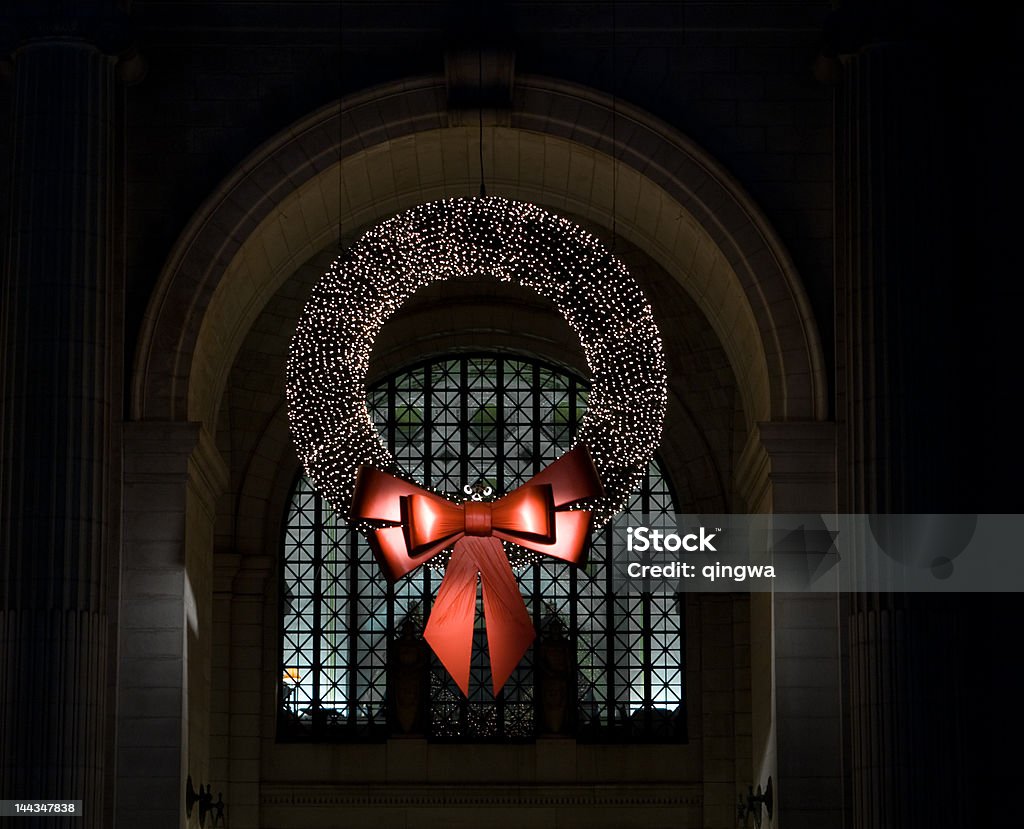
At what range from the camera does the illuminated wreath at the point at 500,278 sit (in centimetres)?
1998

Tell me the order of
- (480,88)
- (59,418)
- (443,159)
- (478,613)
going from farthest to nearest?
(478,613)
(443,159)
(480,88)
(59,418)

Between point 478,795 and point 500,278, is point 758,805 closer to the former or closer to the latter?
point 500,278

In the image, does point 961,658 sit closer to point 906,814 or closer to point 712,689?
point 906,814

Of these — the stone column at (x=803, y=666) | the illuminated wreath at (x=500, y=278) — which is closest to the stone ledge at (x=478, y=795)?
the stone column at (x=803, y=666)

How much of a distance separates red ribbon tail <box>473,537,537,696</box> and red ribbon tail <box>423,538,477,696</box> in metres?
0.14

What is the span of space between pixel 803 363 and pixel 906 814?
523 centimetres

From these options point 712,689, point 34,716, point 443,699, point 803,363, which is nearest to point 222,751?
point 443,699

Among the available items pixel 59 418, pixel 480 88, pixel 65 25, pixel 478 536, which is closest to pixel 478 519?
pixel 478 536

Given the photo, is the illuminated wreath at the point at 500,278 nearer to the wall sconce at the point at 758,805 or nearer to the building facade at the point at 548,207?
the building facade at the point at 548,207

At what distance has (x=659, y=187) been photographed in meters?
22.5

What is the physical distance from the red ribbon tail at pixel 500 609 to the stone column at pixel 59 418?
4.01 metres

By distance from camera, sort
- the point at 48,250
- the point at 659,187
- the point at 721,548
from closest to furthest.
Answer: the point at 48,250
the point at 659,187
the point at 721,548

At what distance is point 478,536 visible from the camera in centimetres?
1992

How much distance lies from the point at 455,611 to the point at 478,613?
10.8 meters
